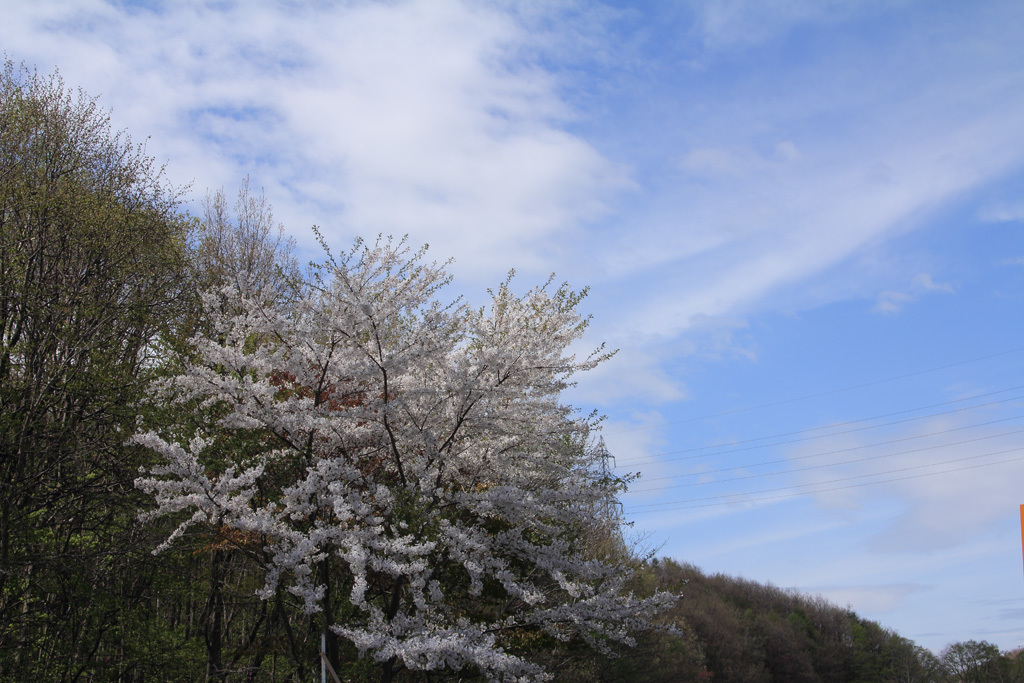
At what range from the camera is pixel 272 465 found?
10047 mm

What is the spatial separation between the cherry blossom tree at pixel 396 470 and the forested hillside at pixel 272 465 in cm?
4

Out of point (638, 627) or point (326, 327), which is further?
point (638, 627)

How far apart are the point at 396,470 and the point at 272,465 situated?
1623 mm

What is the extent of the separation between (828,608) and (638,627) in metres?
69.7

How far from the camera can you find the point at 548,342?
1042cm

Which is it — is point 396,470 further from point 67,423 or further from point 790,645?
point 790,645

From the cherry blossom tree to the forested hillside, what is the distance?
0.14 ft

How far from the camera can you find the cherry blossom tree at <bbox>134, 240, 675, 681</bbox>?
8.20m

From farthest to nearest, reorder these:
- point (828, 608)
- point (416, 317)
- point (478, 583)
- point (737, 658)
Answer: point (828, 608) → point (737, 658) → point (416, 317) → point (478, 583)

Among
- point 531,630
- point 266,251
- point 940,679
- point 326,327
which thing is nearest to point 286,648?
point 531,630

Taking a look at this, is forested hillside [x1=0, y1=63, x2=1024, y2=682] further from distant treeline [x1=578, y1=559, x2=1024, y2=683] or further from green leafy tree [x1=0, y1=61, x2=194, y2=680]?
distant treeline [x1=578, y1=559, x2=1024, y2=683]

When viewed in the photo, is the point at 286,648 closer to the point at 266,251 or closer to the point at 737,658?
the point at 266,251

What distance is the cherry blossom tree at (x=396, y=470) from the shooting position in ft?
26.9

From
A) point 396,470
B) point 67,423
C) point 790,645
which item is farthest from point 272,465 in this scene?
point 790,645
